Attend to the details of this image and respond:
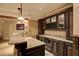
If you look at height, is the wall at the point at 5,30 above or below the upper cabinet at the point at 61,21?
below

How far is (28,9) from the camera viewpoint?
7.42 feet

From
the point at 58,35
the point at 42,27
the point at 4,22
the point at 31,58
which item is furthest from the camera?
the point at 58,35

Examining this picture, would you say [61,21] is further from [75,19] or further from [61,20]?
[75,19]

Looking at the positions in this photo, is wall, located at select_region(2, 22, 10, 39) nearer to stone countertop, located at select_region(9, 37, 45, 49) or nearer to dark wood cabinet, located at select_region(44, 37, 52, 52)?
stone countertop, located at select_region(9, 37, 45, 49)

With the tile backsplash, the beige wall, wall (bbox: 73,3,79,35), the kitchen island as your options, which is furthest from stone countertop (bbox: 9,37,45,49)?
wall (bbox: 73,3,79,35)

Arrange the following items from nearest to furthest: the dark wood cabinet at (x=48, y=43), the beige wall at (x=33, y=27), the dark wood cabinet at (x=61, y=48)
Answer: the beige wall at (x=33, y=27), the dark wood cabinet at (x=48, y=43), the dark wood cabinet at (x=61, y=48)

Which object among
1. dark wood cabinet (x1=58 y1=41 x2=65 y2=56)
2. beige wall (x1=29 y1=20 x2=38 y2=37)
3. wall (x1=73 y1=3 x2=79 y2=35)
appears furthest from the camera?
dark wood cabinet (x1=58 y1=41 x2=65 y2=56)

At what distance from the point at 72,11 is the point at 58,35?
2.07 ft

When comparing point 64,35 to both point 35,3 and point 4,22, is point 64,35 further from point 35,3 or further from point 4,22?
point 4,22

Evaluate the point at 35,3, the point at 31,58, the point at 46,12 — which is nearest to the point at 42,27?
the point at 46,12

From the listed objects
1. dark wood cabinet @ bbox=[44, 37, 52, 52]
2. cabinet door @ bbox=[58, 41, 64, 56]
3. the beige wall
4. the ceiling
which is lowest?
cabinet door @ bbox=[58, 41, 64, 56]

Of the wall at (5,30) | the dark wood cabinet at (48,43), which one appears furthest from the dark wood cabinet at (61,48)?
the wall at (5,30)

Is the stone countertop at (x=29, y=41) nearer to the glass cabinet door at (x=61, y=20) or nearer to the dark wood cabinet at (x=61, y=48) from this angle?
the dark wood cabinet at (x=61, y=48)

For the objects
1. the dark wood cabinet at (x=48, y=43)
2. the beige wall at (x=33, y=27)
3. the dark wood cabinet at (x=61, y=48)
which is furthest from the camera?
the dark wood cabinet at (x=61, y=48)
